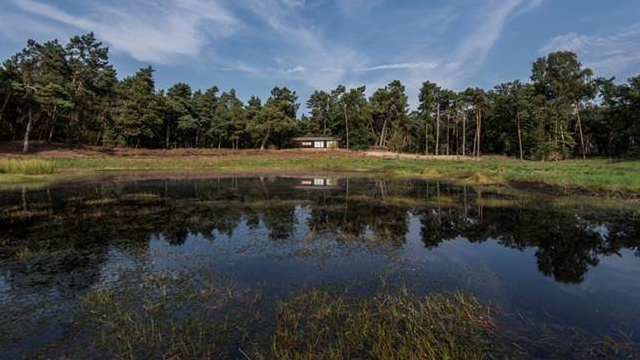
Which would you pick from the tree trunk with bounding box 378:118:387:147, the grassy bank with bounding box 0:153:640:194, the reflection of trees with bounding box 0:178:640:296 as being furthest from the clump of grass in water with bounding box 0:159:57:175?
the tree trunk with bounding box 378:118:387:147

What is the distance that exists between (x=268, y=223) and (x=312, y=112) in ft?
282

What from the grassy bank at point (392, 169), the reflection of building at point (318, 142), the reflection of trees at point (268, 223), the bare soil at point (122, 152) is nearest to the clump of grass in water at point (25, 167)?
the grassy bank at point (392, 169)

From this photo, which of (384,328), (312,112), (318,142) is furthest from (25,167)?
(312,112)

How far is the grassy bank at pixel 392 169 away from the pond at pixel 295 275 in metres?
8.65

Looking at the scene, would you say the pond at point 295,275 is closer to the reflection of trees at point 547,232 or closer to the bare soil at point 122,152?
the reflection of trees at point 547,232

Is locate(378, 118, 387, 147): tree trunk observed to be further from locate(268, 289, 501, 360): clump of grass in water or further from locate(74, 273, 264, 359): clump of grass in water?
locate(74, 273, 264, 359): clump of grass in water

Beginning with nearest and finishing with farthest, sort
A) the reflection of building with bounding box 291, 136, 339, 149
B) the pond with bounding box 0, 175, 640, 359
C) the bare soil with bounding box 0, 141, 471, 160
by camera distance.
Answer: the pond with bounding box 0, 175, 640, 359 < the bare soil with bounding box 0, 141, 471, 160 < the reflection of building with bounding box 291, 136, 339, 149

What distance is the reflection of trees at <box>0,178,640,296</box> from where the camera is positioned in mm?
11578

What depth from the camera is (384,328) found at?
6809mm

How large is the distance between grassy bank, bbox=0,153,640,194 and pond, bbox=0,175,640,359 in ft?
28.4

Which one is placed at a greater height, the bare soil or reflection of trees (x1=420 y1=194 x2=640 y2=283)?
the bare soil

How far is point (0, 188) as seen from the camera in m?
26.9

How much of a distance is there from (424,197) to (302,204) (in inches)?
352

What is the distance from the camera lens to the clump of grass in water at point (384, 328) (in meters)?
6.03
